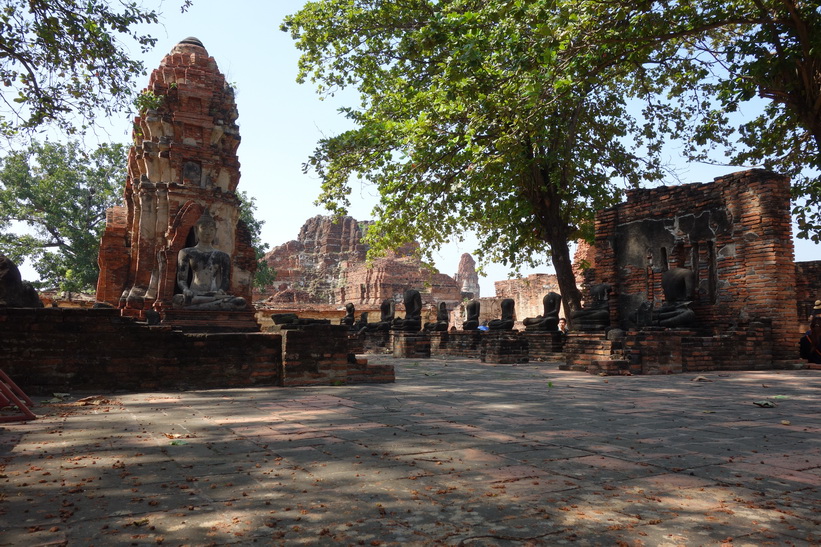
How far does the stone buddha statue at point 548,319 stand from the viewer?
13781mm

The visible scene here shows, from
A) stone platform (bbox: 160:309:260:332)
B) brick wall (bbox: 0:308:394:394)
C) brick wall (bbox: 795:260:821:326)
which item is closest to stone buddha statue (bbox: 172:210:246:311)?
stone platform (bbox: 160:309:260:332)

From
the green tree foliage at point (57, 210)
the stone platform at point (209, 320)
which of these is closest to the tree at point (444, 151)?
the stone platform at point (209, 320)

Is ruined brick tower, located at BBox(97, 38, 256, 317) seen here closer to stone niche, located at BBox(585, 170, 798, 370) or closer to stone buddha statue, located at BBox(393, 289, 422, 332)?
stone buddha statue, located at BBox(393, 289, 422, 332)

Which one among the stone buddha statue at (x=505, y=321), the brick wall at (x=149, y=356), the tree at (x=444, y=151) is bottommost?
the brick wall at (x=149, y=356)

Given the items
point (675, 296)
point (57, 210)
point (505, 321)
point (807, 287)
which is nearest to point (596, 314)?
point (675, 296)

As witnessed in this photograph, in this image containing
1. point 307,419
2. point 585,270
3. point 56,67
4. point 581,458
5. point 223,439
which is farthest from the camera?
point 585,270

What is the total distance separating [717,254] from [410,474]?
33.1 ft

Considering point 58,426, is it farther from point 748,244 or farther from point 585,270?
point 585,270

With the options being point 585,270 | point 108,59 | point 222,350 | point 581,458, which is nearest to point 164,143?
point 108,59

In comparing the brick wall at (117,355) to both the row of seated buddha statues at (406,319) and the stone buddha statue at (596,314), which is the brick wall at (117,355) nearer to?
the stone buddha statue at (596,314)

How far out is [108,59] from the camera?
757 centimetres

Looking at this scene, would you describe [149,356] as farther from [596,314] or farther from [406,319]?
[406,319]

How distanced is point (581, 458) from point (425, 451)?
873mm

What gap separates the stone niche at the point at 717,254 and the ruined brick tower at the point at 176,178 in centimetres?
959
